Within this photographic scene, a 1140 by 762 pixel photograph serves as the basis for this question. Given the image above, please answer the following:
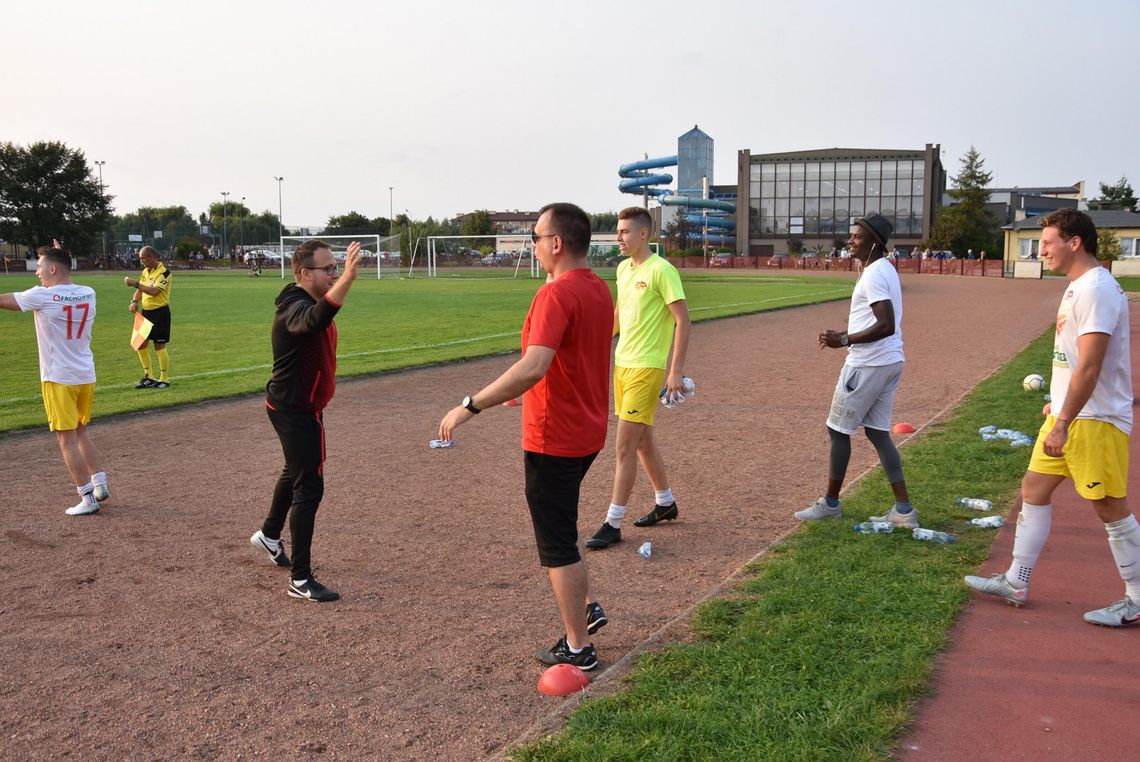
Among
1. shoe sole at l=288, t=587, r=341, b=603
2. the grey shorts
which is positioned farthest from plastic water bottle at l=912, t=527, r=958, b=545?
shoe sole at l=288, t=587, r=341, b=603

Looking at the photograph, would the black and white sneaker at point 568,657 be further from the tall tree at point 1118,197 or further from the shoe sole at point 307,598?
the tall tree at point 1118,197

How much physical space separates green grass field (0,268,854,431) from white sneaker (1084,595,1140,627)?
9880mm

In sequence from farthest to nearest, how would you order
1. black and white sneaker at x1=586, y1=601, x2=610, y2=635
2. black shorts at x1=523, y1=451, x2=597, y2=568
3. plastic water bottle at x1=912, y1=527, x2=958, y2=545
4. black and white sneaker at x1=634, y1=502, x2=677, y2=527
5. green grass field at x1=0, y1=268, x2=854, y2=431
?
green grass field at x1=0, y1=268, x2=854, y2=431, black and white sneaker at x1=634, y1=502, x2=677, y2=527, plastic water bottle at x1=912, y1=527, x2=958, y2=545, black and white sneaker at x1=586, y1=601, x2=610, y2=635, black shorts at x1=523, y1=451, x2=597, y2=568

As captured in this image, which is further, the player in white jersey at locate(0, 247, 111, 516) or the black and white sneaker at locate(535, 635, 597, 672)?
the player in white jersey at locate(0, 247, 111, 516)

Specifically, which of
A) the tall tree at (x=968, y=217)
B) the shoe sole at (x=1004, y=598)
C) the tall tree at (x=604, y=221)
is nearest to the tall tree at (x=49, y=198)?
the tall tree at (x=604, y=221)

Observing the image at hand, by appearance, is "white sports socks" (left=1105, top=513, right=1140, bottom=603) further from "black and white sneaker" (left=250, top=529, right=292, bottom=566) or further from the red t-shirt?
"black and white sneaker" (left=250, top=529, right=292, bottom=566)

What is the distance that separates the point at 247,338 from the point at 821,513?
15.8 metres

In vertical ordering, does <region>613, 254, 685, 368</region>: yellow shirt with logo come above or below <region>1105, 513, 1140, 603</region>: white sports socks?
above

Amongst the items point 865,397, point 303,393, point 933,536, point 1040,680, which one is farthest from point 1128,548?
point 303,393

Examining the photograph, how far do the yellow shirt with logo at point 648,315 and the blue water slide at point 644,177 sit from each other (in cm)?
8738

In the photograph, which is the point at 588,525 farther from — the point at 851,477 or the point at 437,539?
the point at 851,477

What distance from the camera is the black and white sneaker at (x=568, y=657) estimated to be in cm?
416

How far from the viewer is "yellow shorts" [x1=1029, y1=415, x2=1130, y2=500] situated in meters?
4.49

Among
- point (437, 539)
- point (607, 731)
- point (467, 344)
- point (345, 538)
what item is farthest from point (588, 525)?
point (467, 344)
